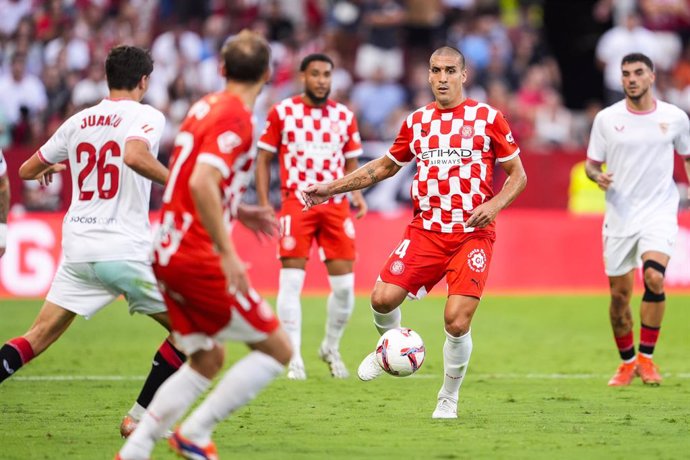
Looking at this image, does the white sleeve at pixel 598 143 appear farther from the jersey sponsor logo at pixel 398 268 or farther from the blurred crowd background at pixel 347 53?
the blurred crowd background at pixel 347 53

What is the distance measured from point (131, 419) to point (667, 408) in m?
4.29

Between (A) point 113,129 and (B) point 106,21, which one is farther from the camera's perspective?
(B) point 106,21

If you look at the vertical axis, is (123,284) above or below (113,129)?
below

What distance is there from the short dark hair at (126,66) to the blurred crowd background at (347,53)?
38.5ft

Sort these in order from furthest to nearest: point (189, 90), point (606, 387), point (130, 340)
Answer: point (189, 90), point (130, 340), point (606, 387)

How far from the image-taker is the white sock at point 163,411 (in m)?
6.69

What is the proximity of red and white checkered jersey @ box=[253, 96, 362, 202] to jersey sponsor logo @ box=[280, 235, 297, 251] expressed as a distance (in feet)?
1.38

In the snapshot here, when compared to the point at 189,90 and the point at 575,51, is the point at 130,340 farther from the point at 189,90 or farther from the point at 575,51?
the point at 575,51

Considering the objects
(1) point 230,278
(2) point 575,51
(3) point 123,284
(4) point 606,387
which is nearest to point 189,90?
(2) point 575,51

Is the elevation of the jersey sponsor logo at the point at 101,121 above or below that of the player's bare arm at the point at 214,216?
above

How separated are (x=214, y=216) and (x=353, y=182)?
9.78 feet

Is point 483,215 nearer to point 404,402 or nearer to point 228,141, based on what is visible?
point 404,402

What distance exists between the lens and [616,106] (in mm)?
11719

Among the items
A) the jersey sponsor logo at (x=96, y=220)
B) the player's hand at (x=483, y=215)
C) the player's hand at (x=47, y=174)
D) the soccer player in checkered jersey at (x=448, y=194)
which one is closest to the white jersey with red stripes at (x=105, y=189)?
the jersey sponsor logo at (x=96, y=220)
